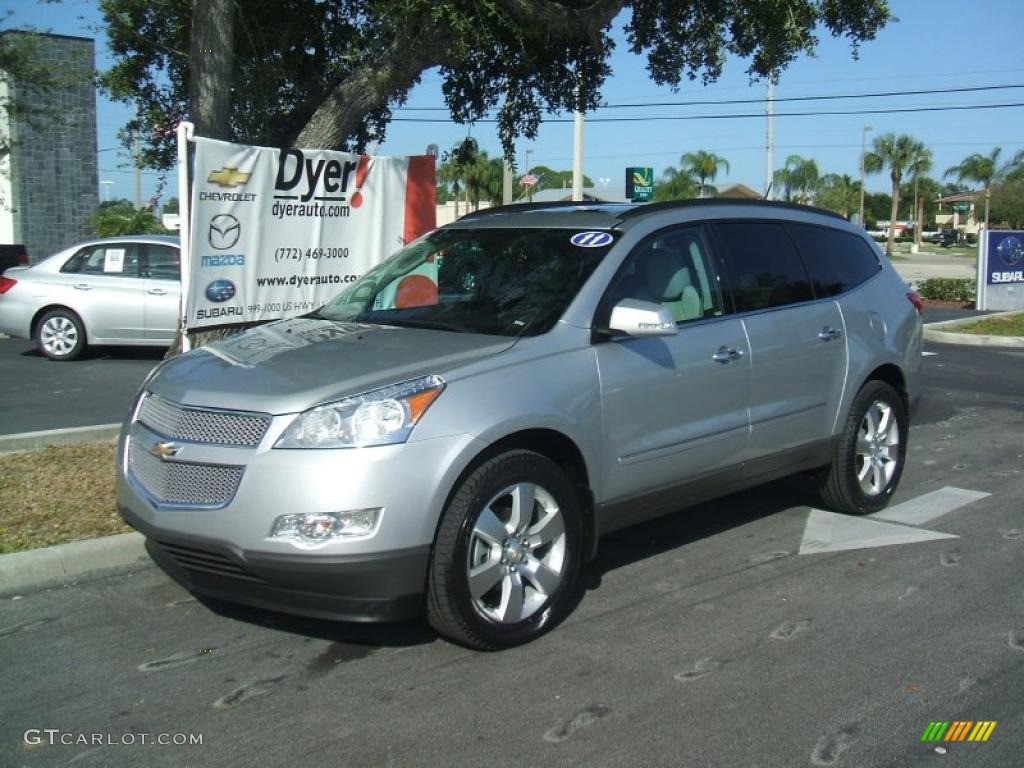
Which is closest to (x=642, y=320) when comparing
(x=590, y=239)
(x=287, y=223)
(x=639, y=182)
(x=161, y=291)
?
(x=590, y=239)

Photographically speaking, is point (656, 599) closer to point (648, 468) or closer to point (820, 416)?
point (648, 468)

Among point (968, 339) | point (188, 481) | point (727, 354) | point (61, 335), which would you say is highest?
point (727, 354)

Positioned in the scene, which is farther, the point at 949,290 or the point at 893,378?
the point at 949,290

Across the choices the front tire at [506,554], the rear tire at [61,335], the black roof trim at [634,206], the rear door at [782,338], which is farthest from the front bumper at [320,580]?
the rear tire at [61,335]

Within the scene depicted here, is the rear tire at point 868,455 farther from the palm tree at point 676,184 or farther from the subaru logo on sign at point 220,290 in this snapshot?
the palm tree at point 676,184

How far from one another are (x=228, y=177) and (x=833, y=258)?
162 inches

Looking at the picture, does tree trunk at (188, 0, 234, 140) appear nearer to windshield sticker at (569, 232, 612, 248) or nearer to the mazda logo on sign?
the mazda logo on sign

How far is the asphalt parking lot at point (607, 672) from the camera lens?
11.6 feet

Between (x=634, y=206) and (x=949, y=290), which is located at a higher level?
(x=634, y=206)

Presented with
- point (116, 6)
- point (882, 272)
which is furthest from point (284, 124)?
point (882, 272)

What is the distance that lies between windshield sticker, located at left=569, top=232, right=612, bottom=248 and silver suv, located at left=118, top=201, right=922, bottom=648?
12mm

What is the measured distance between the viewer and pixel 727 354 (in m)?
5.27

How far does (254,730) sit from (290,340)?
6.18 ft

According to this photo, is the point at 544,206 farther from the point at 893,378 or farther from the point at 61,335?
the point at 61,335
